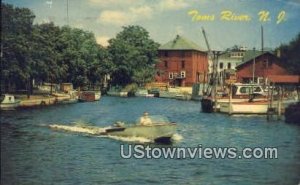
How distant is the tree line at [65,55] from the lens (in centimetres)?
770

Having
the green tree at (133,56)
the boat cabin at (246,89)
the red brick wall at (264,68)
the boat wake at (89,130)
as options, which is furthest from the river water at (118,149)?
the red brick wall at (264,68)

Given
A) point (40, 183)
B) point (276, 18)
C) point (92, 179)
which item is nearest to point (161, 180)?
point (92, 179)

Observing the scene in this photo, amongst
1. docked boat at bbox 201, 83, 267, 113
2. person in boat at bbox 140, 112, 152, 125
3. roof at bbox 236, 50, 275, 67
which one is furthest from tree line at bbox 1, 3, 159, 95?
roof at bbox 236, 50, 275, 67

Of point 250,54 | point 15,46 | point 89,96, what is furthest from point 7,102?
point 250,54

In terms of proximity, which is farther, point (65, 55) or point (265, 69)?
point (265, 69)

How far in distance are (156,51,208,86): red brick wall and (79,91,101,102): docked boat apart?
34.1 inches

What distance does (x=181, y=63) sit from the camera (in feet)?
29.2

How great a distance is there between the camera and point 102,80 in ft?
27.9

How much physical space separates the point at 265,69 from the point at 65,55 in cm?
279

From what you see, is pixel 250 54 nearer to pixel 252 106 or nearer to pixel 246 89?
pixel 246 89

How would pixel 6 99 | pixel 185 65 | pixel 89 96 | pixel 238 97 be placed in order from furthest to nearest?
pixel 238 97 < pixel 185 65 < pixel 89 96 < pixel 6 99

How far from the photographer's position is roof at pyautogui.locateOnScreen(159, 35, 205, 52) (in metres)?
8.29

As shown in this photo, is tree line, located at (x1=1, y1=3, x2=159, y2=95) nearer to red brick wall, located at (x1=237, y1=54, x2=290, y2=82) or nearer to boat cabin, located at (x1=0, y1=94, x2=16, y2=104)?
boat cabin, located at (x1=0, y1=94, x2=16, y2=104)

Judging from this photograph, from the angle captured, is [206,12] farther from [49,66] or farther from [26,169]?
[26,169]
